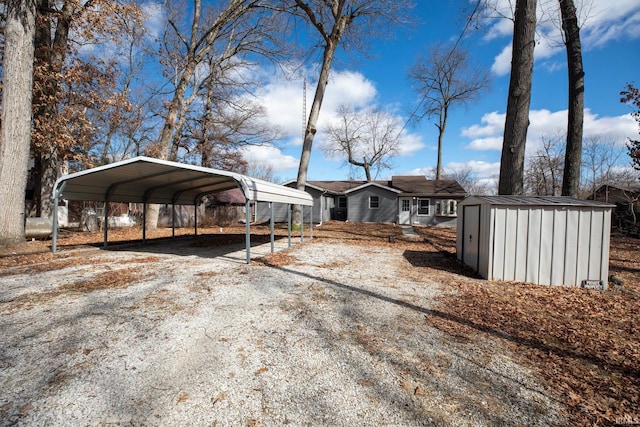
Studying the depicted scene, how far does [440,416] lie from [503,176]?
7454mm

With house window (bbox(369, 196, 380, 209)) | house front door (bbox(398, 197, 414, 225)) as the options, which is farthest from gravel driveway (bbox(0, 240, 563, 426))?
house window (bbox(369, 196, 380, 209))

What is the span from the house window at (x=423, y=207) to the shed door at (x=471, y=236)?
15564 millimetres

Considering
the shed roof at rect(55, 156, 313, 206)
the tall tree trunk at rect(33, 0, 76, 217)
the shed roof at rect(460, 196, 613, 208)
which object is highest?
the tall tree trunk at rect(33, 0, 76, 217)

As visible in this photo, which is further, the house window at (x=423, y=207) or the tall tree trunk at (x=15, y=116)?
the house window at (x=423, y=207)

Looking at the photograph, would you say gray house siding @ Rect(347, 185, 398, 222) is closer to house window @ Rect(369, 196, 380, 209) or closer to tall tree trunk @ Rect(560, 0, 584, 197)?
house window @ Rect(369, 196, 380, 209)

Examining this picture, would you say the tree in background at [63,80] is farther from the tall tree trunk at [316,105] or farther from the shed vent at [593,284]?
the shed vent at [593,284]

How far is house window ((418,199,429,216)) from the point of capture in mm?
23281

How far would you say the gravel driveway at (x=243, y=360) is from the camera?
7.04 ft

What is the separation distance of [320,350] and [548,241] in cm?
532

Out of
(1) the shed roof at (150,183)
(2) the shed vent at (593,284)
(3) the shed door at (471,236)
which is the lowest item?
(2) the shed vent at (593,284)

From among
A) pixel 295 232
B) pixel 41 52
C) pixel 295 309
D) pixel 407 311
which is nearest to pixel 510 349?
pixel 407 311

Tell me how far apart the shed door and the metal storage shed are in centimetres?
71

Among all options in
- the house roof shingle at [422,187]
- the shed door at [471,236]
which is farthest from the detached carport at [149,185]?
the house roof shingle at [422,187]

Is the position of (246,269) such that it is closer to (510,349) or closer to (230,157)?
(510,349)
